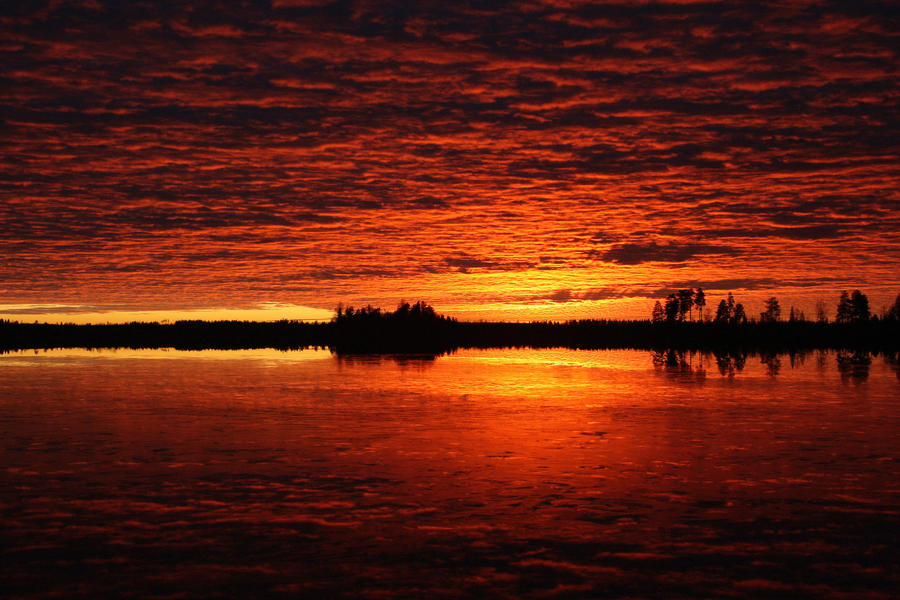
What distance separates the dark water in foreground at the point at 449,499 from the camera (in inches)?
434

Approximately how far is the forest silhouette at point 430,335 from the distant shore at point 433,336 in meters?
0.14

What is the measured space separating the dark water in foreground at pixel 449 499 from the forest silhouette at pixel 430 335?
69724 mm

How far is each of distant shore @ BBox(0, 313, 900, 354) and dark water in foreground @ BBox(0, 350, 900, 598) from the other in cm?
7197

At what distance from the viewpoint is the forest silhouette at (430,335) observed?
11119 centimetres

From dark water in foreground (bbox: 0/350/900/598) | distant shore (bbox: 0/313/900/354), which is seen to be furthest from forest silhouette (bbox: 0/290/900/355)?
dark water in foreground (bbox: 0/350/900/598)

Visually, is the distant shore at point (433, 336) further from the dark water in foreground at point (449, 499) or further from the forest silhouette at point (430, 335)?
the dark water in foreground at point (449, 499)

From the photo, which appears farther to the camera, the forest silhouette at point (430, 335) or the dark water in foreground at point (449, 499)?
the forest silhouette at point (430, 335)

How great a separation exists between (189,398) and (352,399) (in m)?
6.68

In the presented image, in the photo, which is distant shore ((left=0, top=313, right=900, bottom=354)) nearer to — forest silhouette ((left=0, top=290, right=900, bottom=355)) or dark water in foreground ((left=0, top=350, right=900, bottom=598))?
forest silhouette ((left=0, top=290, right=900, bottom=355))

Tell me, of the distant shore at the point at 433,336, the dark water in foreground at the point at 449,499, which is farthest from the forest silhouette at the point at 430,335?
the dark water in foreground at the point at 449,499

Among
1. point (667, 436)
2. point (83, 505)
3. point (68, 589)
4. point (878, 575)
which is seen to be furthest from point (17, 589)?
point (667, 436)

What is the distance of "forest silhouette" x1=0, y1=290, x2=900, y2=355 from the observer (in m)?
111

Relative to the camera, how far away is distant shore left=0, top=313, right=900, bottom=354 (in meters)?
111

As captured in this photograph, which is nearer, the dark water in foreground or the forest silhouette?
the dark water in foreground
